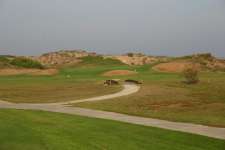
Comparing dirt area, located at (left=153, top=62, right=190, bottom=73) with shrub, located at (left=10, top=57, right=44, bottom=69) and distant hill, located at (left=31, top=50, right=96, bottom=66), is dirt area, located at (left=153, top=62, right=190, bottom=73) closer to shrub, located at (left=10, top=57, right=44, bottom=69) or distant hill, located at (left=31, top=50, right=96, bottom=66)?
shrub, located at (left=10, top=57, right=44, bottom=69)

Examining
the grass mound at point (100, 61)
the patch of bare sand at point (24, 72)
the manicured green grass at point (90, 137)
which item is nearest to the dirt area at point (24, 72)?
the patch of bare sand at point (24, 72)

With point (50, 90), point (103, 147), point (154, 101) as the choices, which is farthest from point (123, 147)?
point (50, 90)

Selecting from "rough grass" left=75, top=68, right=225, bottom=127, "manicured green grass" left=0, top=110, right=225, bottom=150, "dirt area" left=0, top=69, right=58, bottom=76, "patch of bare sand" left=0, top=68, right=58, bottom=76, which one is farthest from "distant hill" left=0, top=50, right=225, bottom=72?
"manicured green grass" left=0, top=110, right=225, bottom=150

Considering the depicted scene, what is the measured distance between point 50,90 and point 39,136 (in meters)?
25.2

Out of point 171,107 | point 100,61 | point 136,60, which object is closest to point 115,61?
point 100,61

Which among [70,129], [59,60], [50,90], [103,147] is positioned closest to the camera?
[103,147]

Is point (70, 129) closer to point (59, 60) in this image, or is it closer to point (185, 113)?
point (185, 113)

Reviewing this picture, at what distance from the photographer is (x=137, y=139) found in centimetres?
1377

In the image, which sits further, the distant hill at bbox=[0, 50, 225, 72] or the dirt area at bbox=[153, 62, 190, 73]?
the distant hill at bbox=[0, 50, 225, 72]

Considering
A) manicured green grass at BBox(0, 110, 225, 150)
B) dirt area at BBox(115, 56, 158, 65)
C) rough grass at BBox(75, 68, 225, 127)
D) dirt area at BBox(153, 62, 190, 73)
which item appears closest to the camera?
manicured green grass at BBox(0, 110, 225, 150)

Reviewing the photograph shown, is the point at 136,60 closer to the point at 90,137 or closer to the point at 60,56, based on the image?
the point at 60,56

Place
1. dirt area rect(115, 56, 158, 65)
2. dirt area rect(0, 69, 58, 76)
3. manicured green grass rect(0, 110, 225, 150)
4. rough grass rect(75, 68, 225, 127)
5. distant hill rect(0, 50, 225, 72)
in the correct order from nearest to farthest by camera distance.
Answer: manicured green grass rect(0, 110, 225, 150) < rough grass rect(75, 68, 225, 127) < dirt area rect(0, 69, 58, 76) < distant hill rect(0, 50, 225, 72) < dirt area rect(115, 56, 158, 65)

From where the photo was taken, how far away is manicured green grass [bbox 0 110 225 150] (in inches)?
492

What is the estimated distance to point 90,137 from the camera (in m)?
13.8
